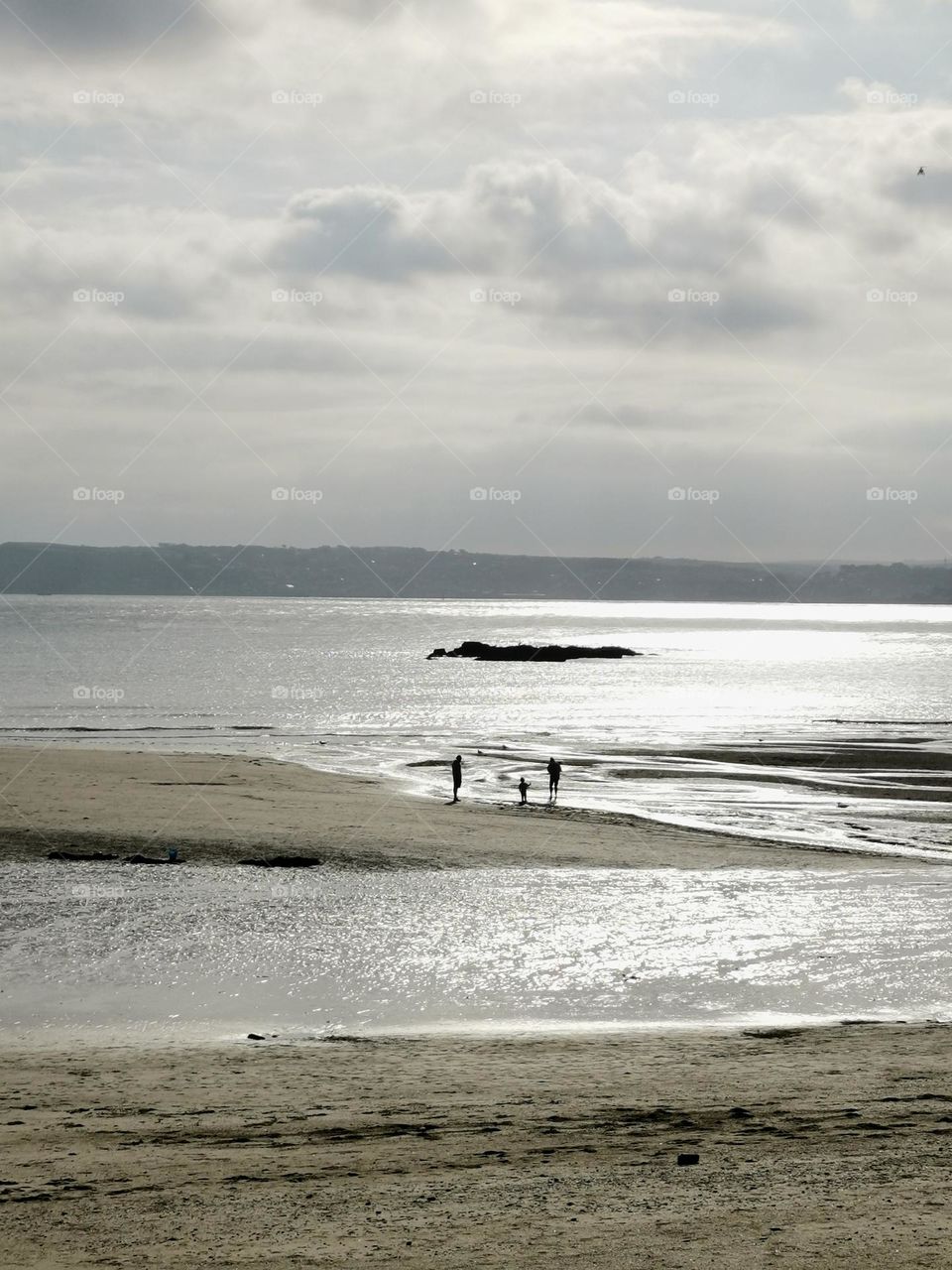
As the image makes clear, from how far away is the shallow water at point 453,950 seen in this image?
14586 mm

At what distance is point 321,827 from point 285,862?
439cm

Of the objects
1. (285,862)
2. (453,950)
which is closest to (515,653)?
(285,862)

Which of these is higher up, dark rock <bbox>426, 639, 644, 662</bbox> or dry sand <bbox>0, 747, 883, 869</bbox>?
dark rock <bbox>426, 639, 644, 662</bbox>

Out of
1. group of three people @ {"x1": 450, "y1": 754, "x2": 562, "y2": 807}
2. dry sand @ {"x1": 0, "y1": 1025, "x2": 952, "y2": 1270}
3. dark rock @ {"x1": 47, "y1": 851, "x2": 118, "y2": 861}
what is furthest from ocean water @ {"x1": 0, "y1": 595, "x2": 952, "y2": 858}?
dry sand @ {"x1": 0, "y1": 1025, "x2": 952, "y2": 1270}

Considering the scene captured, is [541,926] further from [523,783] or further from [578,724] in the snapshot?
[578,724]

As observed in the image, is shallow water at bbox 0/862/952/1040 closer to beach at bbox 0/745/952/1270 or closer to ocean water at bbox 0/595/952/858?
beach at bbox 0/745/952/1270

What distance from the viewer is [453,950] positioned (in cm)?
1778

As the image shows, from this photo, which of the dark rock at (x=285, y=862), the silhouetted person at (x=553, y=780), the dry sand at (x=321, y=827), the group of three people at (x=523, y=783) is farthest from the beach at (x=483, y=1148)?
the silhouetted person at (x=553, y=780)

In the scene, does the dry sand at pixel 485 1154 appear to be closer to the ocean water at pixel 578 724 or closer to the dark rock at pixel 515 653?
the ocean water at pixel 578 724

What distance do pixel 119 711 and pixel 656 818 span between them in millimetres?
46282

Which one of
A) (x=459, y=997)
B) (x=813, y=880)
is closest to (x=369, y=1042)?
(x=459, y=997)

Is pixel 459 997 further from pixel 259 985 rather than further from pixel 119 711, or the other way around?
pixel 119 711

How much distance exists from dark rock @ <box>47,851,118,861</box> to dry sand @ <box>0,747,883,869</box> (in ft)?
1.40

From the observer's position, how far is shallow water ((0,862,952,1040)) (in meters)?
14.6
